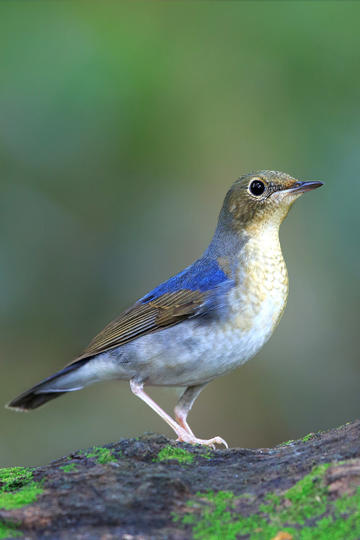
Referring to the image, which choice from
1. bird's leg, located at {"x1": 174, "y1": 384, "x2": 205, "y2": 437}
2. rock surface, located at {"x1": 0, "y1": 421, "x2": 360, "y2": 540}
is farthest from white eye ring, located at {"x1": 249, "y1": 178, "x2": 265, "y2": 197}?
rock surface, located at {"x1": 0, "y1": 421, "x2": 360, "y2": 540}

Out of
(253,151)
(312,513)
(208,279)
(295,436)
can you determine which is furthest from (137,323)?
(253,151)

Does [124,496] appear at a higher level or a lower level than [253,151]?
lower

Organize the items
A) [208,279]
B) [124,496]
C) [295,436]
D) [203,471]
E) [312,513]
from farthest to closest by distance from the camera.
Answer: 1. [295,436]
2. [208,279]
3. [203,471]
4. [124,496]
5. [312,513]

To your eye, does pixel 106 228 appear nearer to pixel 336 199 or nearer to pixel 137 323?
pixel 336 199

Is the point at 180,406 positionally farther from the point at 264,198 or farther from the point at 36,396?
the point at 264,198

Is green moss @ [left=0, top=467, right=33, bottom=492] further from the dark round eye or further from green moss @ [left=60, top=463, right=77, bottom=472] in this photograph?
the dark round eye

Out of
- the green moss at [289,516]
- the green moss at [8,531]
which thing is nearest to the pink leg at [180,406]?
the green moss at [289,516]
